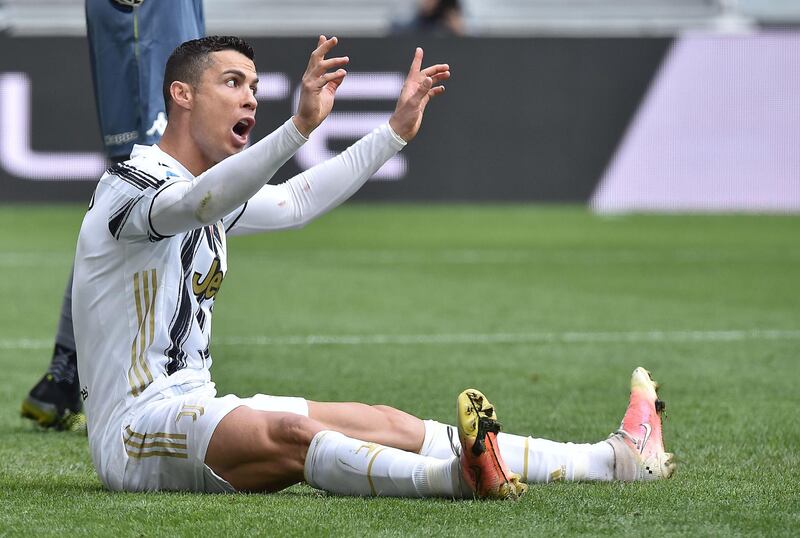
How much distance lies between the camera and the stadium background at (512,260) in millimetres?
3913

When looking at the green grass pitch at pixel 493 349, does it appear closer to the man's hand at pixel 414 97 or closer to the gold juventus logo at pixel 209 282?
the gold juventus logo at pixel 209 282

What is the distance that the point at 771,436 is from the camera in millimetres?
5090

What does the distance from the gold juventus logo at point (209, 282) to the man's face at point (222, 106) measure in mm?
329

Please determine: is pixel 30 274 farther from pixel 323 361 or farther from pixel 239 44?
pixel 239 44

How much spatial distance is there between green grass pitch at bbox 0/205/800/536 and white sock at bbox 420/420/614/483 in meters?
0.09

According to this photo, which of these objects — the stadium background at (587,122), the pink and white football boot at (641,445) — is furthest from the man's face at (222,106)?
the stadium background at (587,122)

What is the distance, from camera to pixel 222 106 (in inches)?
159

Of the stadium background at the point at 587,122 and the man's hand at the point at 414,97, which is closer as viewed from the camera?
the man's hand at the point at 414,97

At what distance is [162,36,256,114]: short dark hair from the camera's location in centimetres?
404

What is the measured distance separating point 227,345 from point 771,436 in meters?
3.24

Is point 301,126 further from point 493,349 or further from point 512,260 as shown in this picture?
point 512,260

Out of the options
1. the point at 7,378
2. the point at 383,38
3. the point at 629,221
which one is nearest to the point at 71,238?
the point at 383,38

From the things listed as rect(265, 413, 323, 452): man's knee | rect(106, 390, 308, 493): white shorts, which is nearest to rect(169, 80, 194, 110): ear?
rect(106, 390, 308, 493): white shorts

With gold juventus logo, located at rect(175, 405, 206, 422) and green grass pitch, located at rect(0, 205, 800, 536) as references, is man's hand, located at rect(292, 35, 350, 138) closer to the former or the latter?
gold juventus logo, located at rect(175, 405, 206, 422)
